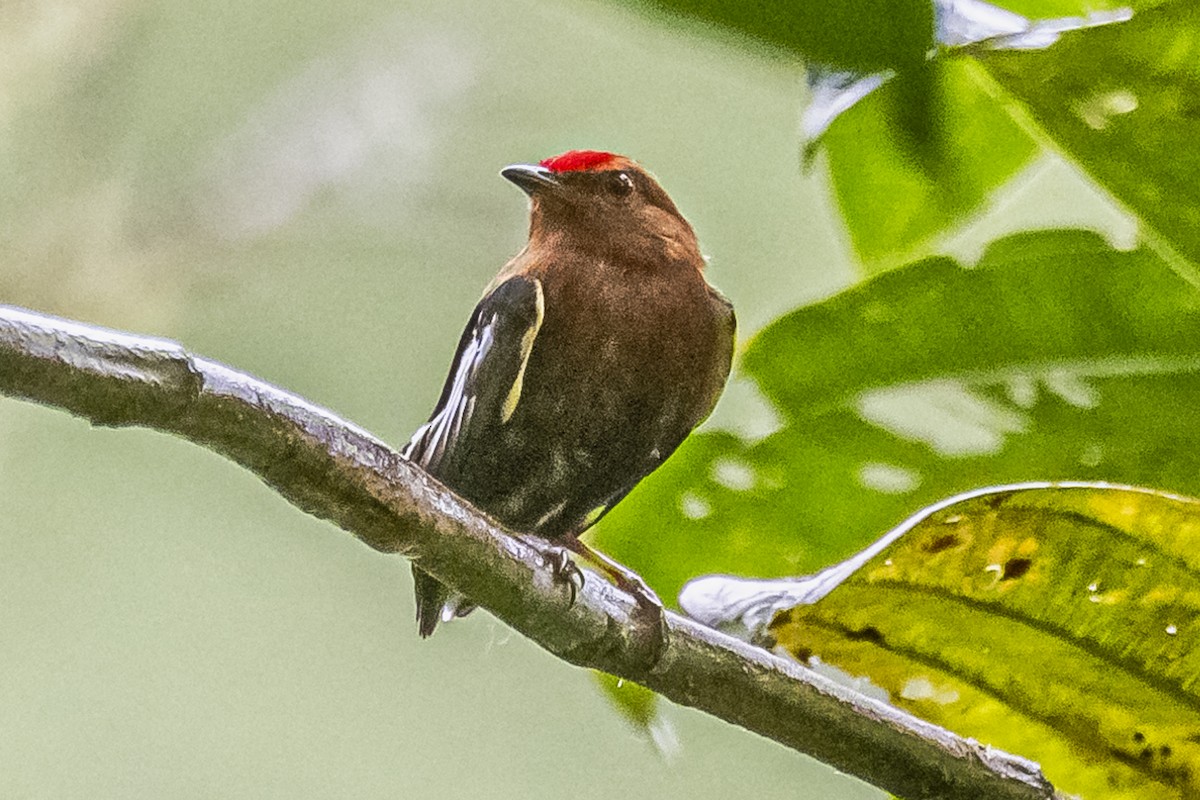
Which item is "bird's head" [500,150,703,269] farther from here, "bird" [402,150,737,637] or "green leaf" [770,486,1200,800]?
"green leaf" [770,486,1200,800]

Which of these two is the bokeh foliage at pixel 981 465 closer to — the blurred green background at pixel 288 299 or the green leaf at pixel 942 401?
the green leaf at pixel 942 401

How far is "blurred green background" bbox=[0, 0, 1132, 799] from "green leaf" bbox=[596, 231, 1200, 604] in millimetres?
1321

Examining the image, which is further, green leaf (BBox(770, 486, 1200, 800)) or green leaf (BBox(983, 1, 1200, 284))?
green leaf (BBox(770, 486, 1200, 800))

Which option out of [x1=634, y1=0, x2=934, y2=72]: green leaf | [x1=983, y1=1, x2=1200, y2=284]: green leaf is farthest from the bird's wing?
[x1=634, y1=0, x2=934, y2=72]: green leaf

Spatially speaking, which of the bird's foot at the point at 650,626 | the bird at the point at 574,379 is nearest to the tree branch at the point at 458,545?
the bird's foot at the point at 650,626

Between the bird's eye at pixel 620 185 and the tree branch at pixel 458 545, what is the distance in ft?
1.85

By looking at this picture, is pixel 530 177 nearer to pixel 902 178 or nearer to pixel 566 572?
pixel 902 178

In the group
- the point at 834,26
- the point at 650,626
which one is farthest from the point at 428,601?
the point at 834,26

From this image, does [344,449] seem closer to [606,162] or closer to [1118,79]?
[1118,79]

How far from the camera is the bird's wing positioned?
1226 mm

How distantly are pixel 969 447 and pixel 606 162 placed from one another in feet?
1.92

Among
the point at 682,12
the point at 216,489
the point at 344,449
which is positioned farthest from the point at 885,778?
the point at 216,489

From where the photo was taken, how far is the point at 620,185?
1.44 meters

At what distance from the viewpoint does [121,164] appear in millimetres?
2828
